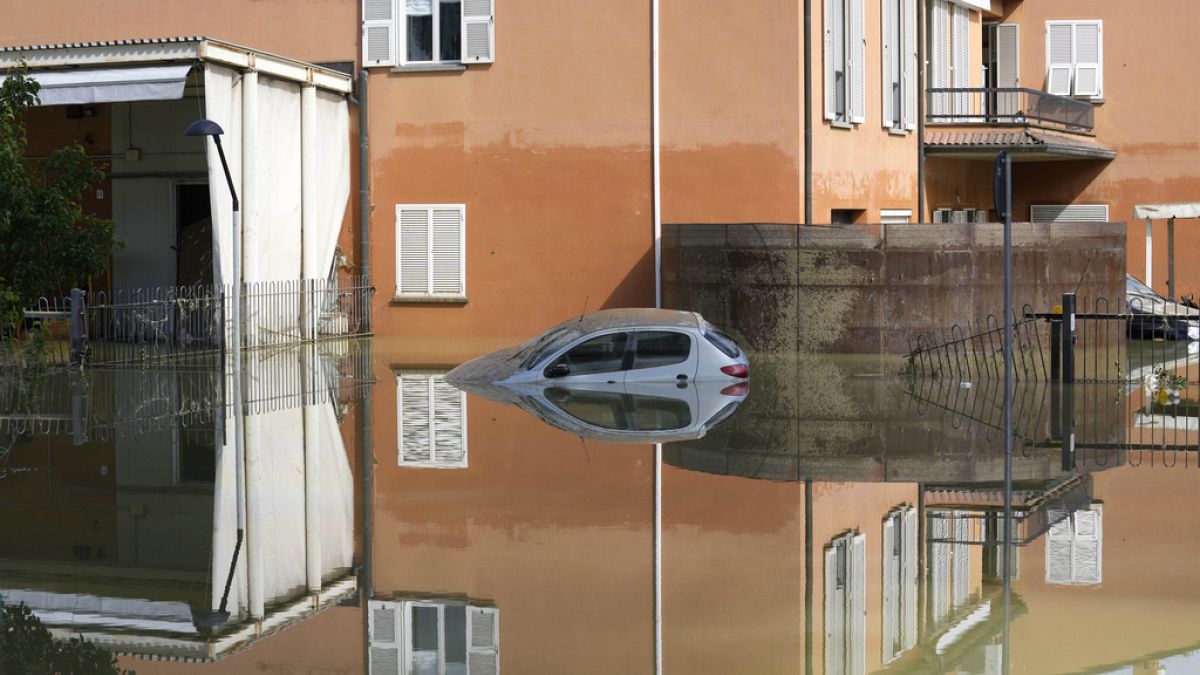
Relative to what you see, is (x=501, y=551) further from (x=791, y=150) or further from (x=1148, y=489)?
(x=791, y=150)

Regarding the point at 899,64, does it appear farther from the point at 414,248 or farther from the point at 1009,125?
the point at 414,248

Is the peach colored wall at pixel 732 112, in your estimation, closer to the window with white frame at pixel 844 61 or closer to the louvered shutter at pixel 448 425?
the window with white frame at pixel 844 61

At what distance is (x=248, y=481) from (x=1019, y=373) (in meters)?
11.1

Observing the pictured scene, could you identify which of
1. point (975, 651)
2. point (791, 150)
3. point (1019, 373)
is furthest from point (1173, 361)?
point (975, 651)

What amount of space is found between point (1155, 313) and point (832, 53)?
7533 mm

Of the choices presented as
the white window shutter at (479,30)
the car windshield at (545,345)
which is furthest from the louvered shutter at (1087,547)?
the white window shutter at (479,30)

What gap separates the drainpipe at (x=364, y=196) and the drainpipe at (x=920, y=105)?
32.6 feet

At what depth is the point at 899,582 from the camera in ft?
31.8

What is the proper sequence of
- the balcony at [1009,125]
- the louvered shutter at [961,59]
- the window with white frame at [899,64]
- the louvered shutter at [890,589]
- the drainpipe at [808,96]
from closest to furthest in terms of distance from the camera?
the louvered shutter at [890,589]
the drainpipe at [808,96]
the window with white frame at [899,64]
the balcony at [1009,125]
the louvered shutter at [961,59]

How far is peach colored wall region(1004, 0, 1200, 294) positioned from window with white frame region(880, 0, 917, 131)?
6951mm

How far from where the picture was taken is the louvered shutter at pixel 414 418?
48.6 ft

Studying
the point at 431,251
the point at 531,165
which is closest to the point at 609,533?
the point at 531,165

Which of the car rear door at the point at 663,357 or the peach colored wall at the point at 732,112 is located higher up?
the peach colored wall at the point at 732,112

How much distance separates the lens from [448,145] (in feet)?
87.2
